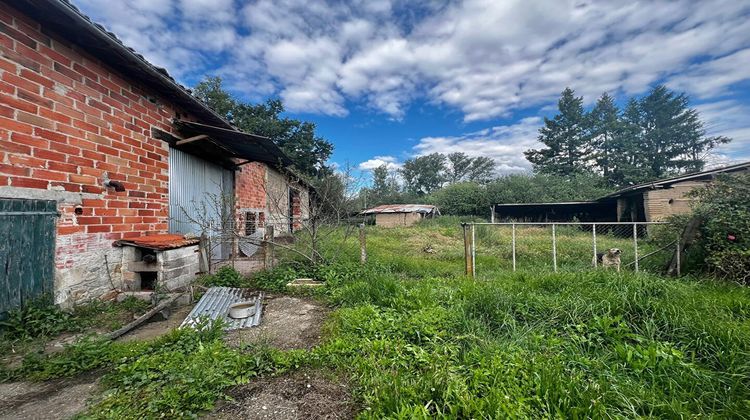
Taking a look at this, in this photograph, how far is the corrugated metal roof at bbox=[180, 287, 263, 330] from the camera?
3.40m

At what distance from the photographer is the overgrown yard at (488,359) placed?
6.26 feet

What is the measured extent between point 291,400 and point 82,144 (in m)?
4.20

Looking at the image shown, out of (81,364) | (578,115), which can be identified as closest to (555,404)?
(81,364)

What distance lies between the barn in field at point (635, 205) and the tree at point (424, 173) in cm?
2646

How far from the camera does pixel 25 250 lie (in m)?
2.97

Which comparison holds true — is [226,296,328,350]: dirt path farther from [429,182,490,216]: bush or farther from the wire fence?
[429,182,490,216]: bush

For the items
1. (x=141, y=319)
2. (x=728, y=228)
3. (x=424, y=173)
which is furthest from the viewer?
(x=424, y=173)

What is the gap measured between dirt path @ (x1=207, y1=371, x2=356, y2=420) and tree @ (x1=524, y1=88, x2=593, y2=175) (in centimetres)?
3945

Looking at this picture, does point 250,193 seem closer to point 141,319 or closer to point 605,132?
point 141,319

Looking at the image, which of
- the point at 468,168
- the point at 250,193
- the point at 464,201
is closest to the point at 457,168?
the point at 468,168

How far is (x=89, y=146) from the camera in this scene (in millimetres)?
3695

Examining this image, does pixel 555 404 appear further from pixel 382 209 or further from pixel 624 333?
pixel 382 209

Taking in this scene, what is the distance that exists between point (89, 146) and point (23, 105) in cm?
76

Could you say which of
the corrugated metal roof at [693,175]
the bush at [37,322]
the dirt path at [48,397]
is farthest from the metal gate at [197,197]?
the corrugated metal roof at [693,175]
